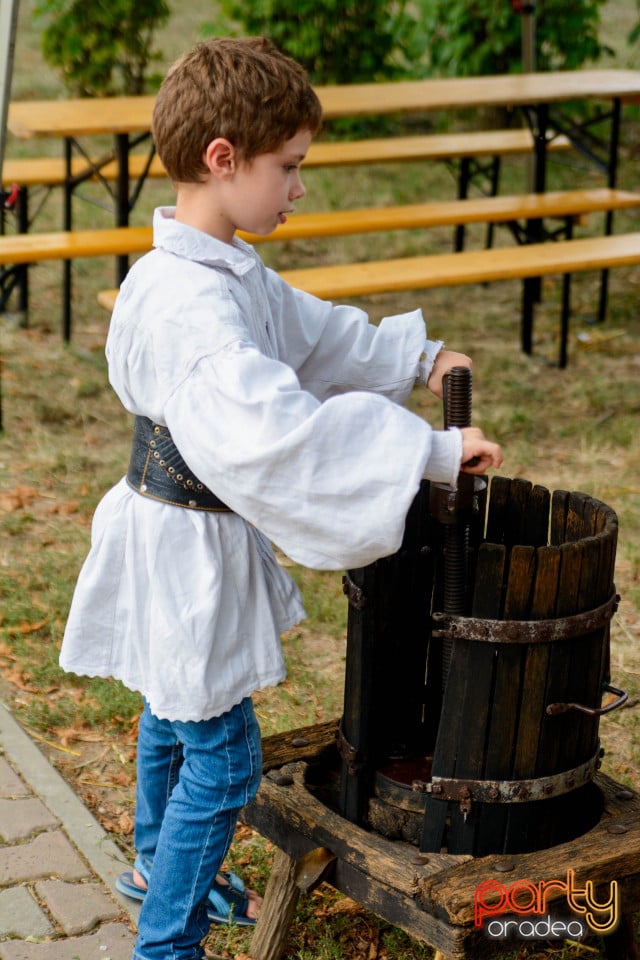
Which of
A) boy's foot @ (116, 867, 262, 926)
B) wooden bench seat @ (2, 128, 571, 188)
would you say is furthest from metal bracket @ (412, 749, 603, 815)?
wooden bench seat @ (2, 128, 571, 188)

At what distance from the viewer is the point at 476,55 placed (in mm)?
10156

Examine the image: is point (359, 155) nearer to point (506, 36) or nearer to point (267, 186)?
point (506, 36)

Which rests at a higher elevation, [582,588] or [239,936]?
[582,588]

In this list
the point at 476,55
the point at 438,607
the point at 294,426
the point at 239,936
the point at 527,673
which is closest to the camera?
the point at 294,426

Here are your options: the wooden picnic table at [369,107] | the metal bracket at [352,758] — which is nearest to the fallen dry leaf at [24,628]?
the metal bracket at [352,758]

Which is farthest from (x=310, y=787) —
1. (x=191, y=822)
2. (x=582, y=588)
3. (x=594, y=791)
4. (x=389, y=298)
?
(x=389, y=298)

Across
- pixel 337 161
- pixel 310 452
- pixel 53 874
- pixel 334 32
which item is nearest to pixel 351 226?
pixel 337 161

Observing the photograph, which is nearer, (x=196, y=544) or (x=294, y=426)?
(x=294, y=426)

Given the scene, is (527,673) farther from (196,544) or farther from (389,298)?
(389,298)

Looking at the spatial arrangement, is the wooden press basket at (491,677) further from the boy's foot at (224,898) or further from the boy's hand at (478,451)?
the boy's foot at (224,898)

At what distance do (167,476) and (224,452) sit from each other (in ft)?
0.96

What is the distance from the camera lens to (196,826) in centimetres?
227

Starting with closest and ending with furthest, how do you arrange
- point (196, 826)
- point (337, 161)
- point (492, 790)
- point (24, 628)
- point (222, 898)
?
1. point (492, 790)
2. point (196, 826)
3. point (222, 898)
4. point (24, 628)
5. point (337, 161)

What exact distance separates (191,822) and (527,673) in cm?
67
